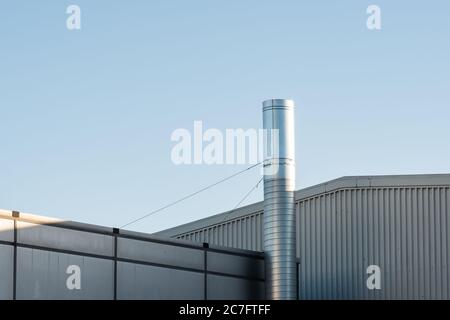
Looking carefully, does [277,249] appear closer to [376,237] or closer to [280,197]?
[280,197]

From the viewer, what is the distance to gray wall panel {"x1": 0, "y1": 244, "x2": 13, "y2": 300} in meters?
30.3

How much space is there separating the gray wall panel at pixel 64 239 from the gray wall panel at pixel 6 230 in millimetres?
262

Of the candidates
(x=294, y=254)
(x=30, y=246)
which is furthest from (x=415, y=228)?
(x=30, y=246)

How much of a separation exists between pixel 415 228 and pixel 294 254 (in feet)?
15.1

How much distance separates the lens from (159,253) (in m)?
35.3

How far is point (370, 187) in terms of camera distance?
133 ft

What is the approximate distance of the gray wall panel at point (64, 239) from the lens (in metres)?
31.4

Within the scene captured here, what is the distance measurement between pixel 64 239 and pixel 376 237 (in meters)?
12.5

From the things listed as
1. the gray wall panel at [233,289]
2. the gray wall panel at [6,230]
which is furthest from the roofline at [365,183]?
the gray wall panel at [6,230]

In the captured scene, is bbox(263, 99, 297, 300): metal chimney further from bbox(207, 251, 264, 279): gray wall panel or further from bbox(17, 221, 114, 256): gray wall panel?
bbox(17, 221, 114, 256): gray wall panel

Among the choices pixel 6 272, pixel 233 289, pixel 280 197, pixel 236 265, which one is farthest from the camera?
pixel 280 197

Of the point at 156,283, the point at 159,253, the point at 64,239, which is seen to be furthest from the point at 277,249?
the point at 64,239

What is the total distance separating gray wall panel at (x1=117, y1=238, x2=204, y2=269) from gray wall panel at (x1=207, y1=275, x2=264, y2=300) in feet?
2.59
